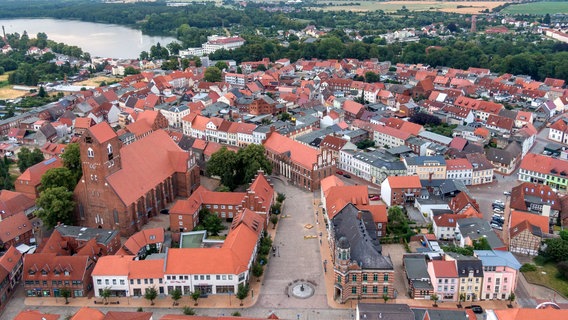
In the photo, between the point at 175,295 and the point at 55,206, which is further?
the point at 55,206

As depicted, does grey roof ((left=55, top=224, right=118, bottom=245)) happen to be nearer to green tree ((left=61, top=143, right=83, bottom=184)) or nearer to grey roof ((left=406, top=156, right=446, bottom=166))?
green tree ((left=61, top=143, right=83, bottom=184))

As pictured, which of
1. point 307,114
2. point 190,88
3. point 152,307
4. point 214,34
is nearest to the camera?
point 152,307

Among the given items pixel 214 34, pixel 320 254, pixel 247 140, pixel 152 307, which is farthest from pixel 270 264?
pixel 214 34

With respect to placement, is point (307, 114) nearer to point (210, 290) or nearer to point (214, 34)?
point (210, 290)

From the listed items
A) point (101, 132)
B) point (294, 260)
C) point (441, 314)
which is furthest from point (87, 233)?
point (441, 314)

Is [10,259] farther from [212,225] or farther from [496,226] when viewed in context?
[496,226]

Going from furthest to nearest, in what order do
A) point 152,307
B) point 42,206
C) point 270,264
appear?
point 42,206, point 270,264, point 152,307

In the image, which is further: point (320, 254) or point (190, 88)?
point (190, 88)
